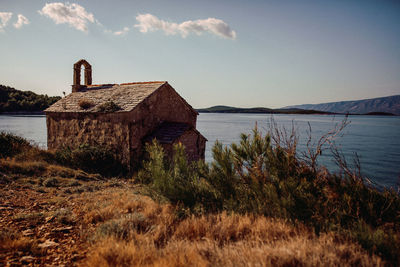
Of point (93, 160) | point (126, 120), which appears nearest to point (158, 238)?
point (126, 120)

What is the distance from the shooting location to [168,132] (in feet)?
37.8

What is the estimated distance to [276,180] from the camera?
462 centimetres

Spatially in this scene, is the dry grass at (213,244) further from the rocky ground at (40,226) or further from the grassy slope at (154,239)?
the rocky ground at (40,226)

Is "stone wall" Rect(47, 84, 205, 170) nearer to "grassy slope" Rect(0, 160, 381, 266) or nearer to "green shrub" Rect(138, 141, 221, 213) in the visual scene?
"grassy slope" Rect(0, 160, 381, 266)

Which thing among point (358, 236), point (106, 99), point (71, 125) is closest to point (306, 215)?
point (358, 236)

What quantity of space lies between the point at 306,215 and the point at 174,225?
7.50 feet

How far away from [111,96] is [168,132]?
4.06m

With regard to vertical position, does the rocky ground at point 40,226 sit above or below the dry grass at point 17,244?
below

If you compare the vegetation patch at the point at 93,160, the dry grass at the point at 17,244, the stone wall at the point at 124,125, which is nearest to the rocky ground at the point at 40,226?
the dry grass at the point at 17,244

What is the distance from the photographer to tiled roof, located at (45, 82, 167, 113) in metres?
11.4

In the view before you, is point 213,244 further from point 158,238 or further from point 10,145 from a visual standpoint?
point 10,145

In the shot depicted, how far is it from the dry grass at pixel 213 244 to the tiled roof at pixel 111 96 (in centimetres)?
749

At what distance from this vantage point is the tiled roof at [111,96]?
37.5 feet

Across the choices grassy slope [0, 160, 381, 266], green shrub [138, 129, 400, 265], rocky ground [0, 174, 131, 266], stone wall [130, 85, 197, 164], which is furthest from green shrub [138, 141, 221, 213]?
stone wall [130, 85, 197, 164]
